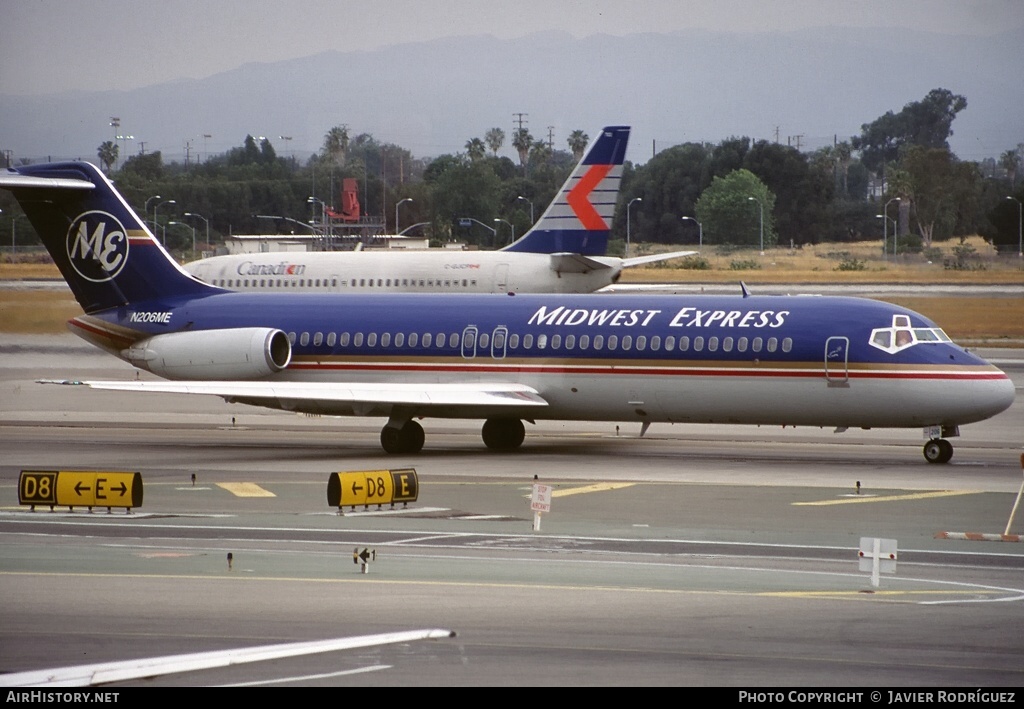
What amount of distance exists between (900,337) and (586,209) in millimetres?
18250

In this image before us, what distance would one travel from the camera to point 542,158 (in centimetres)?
18800

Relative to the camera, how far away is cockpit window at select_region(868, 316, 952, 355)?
30562mm

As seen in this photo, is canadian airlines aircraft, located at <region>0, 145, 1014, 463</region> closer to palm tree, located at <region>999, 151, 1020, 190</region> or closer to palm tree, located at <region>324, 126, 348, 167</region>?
palm tree, located at <region>324, 126, 348, 167</region>

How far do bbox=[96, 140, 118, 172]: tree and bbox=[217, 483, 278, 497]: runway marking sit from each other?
124670 millimetres

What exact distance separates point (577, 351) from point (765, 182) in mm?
123677

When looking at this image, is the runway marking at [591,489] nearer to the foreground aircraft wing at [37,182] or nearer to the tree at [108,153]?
the foreground aircraft wing at [37,182]

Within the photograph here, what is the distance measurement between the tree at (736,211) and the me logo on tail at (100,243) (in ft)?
347

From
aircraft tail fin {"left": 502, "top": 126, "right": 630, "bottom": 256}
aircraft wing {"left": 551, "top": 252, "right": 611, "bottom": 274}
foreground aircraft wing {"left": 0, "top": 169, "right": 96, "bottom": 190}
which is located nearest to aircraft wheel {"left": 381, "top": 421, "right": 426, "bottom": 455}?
foreground aircraft wing {"left": 0, "top": 169, "right": 96, "bottom": 190}

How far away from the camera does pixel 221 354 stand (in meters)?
34.5

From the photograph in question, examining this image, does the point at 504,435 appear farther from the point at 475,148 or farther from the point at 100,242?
the point at 475,148

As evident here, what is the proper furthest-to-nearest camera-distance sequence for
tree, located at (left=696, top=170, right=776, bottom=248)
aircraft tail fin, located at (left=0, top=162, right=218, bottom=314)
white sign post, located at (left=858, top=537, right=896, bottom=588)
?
tree, located at (left=696, top=170, right=776, bottom=248) → aircraft tail fin, located at (left=0, top=162, right=218, bottom=314) → white sign post, located at (left=858, top=537, right=896, bottom=588)

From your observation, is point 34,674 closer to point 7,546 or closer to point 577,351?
point 7,546

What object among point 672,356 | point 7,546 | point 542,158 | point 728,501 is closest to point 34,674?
point 7,546

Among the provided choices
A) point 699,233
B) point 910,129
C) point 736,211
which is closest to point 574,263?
point 736,211
